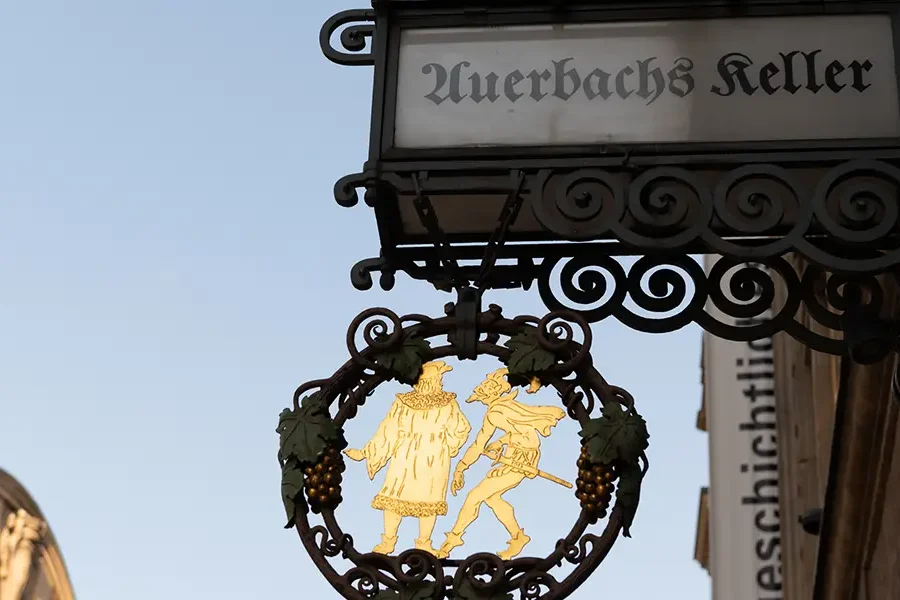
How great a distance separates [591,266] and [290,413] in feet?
4.18

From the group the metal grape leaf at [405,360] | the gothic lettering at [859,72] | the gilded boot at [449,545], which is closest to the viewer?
the gilded boot at [449,545]

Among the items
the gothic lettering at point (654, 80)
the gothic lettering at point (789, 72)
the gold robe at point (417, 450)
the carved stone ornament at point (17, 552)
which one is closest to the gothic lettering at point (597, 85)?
the gothic lettering at point (654, 80)

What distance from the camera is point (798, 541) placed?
56.5 feet

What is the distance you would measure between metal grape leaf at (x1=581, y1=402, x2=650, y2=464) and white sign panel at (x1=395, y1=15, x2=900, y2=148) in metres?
1.01

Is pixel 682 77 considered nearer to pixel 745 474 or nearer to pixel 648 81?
pixel 648 81

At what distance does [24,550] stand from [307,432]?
1027 inches

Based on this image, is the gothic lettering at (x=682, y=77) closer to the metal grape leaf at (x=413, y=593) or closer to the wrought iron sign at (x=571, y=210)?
the wrought iron sign at (x=571, y=210)

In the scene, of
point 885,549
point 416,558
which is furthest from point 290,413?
point 885,549

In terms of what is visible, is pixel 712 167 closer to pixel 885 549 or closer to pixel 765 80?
pixel 765 80

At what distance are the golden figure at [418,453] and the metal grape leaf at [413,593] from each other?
0.39 feet

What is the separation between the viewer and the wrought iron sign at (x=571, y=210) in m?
5.01

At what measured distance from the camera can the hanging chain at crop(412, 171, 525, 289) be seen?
5406mm

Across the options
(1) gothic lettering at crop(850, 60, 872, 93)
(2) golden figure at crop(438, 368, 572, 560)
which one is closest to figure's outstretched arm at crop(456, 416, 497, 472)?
(2) golden figure at crop(438, 368, 572, 560)

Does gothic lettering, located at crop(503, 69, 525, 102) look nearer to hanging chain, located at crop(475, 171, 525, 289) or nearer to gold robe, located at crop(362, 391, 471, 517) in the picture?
hanging chain, located at crop(475, 171, 525, 289)
